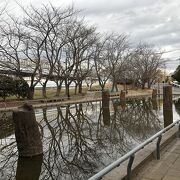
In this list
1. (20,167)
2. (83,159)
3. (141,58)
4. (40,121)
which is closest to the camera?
(20,167)

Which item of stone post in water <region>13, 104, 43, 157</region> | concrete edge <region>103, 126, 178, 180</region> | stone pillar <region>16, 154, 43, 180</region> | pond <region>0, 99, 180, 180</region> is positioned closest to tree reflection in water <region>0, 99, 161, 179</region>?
pond <region>0, 99, 180, 180</region>

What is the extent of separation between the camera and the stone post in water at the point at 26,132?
33.1ft

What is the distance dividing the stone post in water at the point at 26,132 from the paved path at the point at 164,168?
3.98 metres

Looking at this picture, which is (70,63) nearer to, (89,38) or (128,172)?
(89,38)

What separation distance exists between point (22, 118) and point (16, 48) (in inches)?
1098

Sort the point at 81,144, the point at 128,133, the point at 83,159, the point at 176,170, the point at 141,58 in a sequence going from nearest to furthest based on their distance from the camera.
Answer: the point at 176,170 < the point at 83,159 < the point at 81,144 < the point at 128,133 < the point at 141,58

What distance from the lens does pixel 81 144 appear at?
12664 mm

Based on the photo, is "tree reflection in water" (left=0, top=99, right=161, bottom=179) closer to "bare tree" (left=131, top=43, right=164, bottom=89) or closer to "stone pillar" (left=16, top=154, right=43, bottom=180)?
"stone pillar" (left=16, top=154, right=43, bottom=180)

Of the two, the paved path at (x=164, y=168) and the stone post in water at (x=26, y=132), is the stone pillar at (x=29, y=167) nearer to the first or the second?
the stone post in water at (x=26, y=132)

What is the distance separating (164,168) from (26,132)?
182 inches

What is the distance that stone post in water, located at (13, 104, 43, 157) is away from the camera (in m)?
10.1

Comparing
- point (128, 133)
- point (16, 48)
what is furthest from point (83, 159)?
point (16, 48)

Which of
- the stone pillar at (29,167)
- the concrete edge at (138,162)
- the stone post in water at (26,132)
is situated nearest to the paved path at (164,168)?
the concrete edge at (138,162)

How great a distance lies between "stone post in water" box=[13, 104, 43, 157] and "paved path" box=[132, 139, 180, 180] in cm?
398
